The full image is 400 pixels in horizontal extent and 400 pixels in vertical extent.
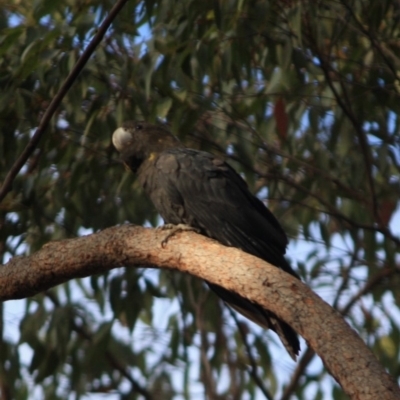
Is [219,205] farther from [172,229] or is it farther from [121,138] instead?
[121,138]

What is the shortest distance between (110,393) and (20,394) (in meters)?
0.57

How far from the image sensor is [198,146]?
197 inches

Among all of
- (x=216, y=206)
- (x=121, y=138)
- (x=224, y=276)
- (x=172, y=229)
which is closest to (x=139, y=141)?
(x=121, y=138)

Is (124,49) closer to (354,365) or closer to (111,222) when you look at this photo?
(111,222)

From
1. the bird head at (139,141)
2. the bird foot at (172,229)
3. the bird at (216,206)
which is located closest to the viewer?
the bird foot at (172,229)

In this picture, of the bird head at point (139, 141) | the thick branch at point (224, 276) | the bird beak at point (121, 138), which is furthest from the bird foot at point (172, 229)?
the bird beak at point (121, 138)

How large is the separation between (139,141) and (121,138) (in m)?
0.10

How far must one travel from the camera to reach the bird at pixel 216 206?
3.63 m

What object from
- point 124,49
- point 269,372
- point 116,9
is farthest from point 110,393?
point 116,9

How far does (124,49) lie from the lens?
4398 mm

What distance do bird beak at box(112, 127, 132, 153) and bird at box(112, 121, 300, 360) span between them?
0.60ft

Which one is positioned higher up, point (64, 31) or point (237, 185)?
point (64, 31)

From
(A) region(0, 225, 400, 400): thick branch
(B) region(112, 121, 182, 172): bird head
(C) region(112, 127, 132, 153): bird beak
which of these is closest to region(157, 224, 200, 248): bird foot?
(A) region(0, 225, 400, 400): thick branch

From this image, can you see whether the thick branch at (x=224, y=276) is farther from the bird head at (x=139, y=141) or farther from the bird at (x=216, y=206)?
the bird head at (x=139, y=141)
